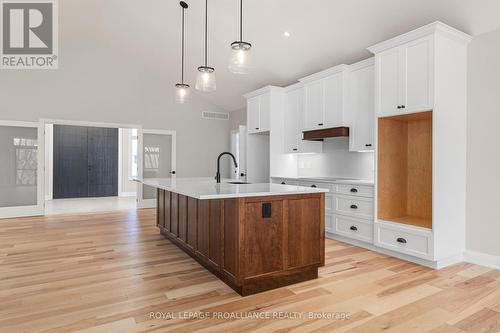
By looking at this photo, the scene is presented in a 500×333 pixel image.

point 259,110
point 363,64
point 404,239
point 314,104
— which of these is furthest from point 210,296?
point 259,110

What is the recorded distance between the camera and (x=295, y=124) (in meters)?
5.48

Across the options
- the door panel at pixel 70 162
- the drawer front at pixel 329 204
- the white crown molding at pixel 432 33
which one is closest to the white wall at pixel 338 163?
the drawer front at pixel 329 204

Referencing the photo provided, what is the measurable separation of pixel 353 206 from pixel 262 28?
10.1ft

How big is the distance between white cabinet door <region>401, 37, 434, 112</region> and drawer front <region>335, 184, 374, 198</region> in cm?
109

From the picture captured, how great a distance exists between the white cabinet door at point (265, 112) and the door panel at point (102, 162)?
6.46 metres

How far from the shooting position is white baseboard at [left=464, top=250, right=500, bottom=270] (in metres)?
3.19

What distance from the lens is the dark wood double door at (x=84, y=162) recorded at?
9.51 meters

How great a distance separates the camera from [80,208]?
7.56 metres

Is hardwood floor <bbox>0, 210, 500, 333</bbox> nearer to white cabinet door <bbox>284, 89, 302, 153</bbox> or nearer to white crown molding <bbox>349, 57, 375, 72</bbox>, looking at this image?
white cabinet door <bbox>284, 89, 302, 153</bbox>

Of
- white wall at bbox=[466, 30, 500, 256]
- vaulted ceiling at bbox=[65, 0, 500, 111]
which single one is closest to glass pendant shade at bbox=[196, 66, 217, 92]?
vaulted ceiling at bbox=[65, 0, 500, 111]

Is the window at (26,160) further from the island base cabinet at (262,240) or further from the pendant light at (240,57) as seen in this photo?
the pendant light at (240,57)

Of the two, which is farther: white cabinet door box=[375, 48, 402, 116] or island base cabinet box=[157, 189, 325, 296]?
white cabinet door box=[375, 48, 402, 116]

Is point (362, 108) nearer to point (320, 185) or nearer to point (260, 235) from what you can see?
point (320, 185)

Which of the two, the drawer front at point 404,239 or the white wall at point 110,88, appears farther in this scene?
the white wall at point 110,88
